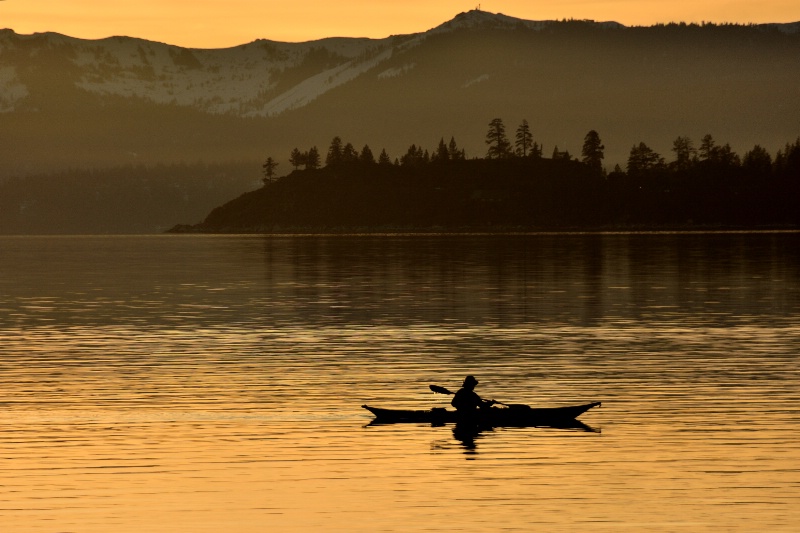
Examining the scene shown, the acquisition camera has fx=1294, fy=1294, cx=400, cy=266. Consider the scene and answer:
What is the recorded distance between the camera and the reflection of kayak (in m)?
43.7

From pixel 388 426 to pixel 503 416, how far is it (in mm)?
4107

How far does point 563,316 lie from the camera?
9375cm

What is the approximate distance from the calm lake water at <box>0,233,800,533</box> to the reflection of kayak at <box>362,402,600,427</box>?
47cm

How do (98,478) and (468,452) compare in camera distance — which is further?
(468,452)

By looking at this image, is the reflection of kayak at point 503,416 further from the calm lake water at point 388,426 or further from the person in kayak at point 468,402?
the calm lake water at point 388,426

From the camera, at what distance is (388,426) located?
1763 inches

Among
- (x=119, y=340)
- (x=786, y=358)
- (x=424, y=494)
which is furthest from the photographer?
(x=119, y=340)

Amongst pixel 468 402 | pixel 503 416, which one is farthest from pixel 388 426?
pixel 503 416

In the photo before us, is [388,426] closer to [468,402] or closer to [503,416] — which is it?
[468,402]

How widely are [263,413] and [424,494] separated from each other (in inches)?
583

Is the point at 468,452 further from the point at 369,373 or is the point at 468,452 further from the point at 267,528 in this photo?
the point at 369,373

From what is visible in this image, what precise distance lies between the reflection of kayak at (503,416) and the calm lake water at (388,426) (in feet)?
1.53

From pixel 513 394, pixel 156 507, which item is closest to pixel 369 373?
pixel 513 394

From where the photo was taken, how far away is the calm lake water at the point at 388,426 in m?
32.3
